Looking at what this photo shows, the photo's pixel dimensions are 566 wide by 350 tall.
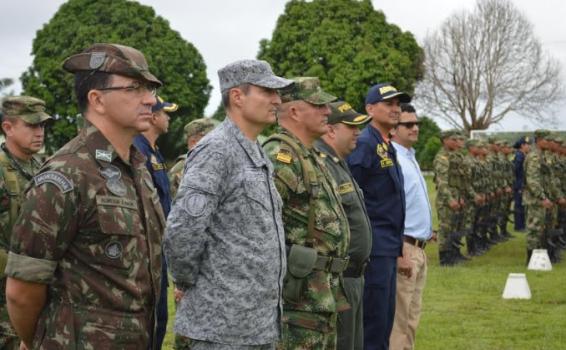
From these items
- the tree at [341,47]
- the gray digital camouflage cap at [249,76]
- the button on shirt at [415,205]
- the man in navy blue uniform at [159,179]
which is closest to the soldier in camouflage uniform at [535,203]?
the button on shirt at [415,205]

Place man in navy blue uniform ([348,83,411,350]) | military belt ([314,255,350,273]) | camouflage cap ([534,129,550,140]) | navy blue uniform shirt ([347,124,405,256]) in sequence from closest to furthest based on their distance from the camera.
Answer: military belt ([314,255,350,273]) → man in navy blue uniform ([348,83,411,350]) → navy blue uniform shirt ([347,124,405,256]) → camouflage cap ([534,129,550,140])

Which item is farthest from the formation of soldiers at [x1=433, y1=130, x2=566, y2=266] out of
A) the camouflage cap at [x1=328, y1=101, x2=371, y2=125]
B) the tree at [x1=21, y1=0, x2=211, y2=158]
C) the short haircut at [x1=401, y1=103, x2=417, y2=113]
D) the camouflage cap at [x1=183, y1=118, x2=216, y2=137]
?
the tree at [x1=21, y1=0, x2=211, y2=158]

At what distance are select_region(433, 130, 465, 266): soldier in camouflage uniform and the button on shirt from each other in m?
7.92

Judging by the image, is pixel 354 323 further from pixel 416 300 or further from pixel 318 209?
pixel 416 300

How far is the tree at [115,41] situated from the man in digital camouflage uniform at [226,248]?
30.2m

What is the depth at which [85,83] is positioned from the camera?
3.29 metres

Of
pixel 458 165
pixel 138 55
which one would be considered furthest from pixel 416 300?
pixel 458 165

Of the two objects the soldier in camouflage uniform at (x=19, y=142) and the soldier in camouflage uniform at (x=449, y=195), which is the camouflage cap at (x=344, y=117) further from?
the soldier in camouflage uniform at (x=449, y=195)

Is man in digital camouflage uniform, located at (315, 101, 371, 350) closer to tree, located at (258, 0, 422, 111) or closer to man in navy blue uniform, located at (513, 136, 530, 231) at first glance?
man in navy blue uniform, located at (513, 136, 530, 231)

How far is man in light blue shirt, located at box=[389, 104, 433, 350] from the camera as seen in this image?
22.9 feet

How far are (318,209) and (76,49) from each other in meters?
32.1

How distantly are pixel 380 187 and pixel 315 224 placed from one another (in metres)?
1.79

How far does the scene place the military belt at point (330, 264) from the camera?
467cm

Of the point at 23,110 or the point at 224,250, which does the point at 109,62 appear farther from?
the point at 23,110
